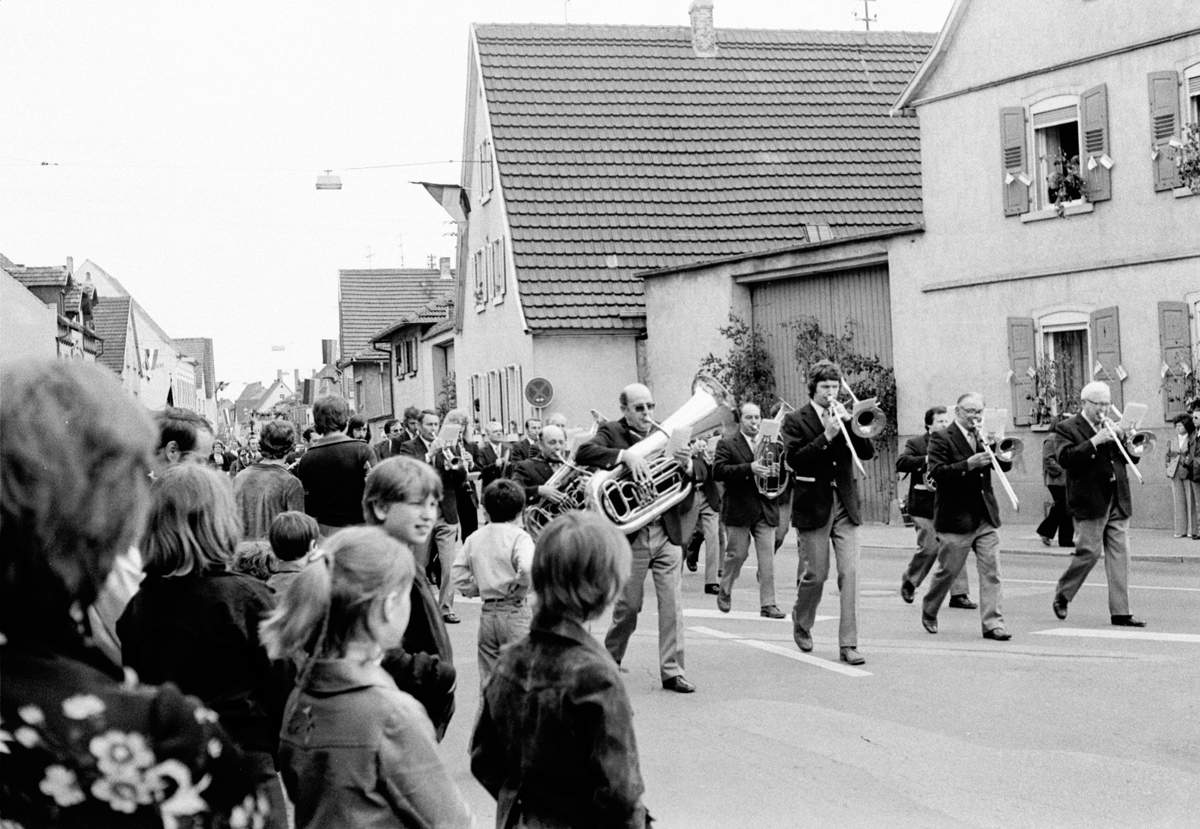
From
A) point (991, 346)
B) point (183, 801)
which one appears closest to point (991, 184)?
point (991, 346)

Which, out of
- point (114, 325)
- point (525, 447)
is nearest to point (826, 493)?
point (525, 447)

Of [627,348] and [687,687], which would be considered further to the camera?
[627,348]

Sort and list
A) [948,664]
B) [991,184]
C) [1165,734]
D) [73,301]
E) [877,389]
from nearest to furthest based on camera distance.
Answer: [1165,734] → [948,664] → [991,184] → [877,389] → [73,301]

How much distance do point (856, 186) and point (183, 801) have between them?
3450 centimetres

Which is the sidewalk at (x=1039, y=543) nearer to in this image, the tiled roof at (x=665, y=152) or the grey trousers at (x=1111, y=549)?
the grey trousers at (x=1111, y=549)

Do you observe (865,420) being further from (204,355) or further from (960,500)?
(204,355)

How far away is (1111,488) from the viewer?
39.1 feet

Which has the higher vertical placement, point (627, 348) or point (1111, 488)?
point (627, 348)

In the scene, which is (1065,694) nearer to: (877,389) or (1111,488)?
(1111,488)

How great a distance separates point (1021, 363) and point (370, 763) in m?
21.4

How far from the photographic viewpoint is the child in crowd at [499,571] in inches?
299

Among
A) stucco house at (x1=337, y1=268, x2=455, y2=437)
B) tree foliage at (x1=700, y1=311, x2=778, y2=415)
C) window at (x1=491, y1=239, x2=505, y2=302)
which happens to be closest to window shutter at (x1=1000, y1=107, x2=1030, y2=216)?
tree foliage at (x1=700, y1=311, x2=778, y2=415)

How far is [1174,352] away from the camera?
2122 centimetres

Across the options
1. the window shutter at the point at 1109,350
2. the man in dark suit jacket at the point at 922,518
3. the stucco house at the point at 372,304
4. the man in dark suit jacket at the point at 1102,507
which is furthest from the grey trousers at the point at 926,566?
the stucco house at the point at 372,304
